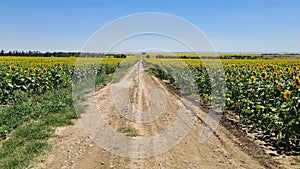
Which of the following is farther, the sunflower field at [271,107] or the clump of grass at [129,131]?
the clump of grass at [129,131]

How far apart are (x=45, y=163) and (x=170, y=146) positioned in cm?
246

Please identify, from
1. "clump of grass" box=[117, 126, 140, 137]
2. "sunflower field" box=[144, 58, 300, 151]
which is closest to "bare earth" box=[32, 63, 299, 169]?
"clump of grass" box=[117, 126, 140, 137]

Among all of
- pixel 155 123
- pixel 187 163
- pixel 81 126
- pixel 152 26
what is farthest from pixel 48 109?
pixel 187 163

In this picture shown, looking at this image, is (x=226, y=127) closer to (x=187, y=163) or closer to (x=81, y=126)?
(x=187, y=163)

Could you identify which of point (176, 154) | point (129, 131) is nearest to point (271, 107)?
point (176, 154)

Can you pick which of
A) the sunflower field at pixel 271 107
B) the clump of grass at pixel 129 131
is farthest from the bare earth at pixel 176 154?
the sunflower field at pixel 271 107

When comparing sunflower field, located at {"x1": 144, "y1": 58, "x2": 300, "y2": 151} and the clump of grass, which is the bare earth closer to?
the clump of grass

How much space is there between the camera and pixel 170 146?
630 cm

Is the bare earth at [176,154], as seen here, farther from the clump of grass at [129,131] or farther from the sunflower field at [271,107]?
the sunflower field at [271,107]

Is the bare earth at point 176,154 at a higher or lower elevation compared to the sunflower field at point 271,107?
lower

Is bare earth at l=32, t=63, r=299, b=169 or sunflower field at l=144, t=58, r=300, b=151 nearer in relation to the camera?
bare earth at l=32, t=63, r=299, b=169

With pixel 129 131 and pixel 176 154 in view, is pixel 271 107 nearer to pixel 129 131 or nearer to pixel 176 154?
pixel 176 154

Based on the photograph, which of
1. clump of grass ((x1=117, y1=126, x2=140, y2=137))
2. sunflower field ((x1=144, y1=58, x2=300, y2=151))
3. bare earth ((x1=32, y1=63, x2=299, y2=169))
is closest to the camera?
bare earth ((x1=32, y1=63, x2=299, y2=169))

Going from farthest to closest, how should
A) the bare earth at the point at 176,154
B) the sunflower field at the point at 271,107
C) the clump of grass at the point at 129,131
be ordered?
the clump of grass at the point at 129,131 < the sunflower field at the point at 271,107 < the bare earth at the point at 176,154
